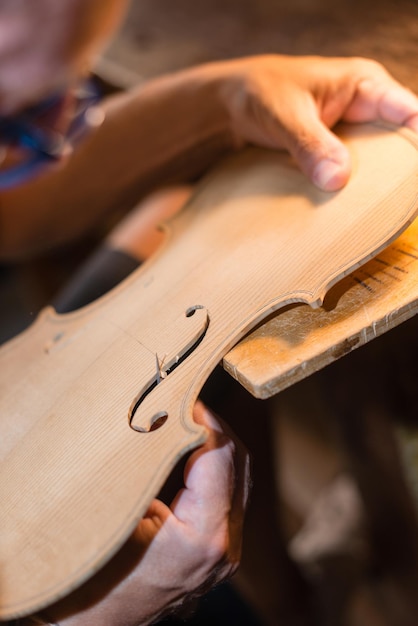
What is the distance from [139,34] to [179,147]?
2.68ft

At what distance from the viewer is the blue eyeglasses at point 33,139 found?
1529 millimetres

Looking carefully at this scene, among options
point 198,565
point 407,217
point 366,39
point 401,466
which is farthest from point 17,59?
point 401,466

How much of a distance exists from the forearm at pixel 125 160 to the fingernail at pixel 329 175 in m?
0.42

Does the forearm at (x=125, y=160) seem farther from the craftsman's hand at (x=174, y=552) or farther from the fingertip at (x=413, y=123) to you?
the craftsman's hand at (x=174, y=552)

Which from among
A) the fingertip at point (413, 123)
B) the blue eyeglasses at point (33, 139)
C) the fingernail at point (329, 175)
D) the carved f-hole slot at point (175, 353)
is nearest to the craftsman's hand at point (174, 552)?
the carved f-hole slot at point (175, 353)

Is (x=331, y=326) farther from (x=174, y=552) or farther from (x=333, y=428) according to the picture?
(x=333, y=428)

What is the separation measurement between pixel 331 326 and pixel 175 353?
0.20 meters

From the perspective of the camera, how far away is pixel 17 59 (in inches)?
51.9

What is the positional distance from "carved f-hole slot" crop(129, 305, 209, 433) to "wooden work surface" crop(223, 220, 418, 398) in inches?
2.2

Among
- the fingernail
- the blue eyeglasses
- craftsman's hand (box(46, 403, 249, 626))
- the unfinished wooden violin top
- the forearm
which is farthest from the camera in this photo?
the blue eyeglasses

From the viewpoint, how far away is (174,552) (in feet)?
2.49

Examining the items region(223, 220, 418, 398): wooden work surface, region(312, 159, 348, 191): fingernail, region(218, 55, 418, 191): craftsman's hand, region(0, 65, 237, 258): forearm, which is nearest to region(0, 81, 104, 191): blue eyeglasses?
region(0, 65, 237, 258): forearm

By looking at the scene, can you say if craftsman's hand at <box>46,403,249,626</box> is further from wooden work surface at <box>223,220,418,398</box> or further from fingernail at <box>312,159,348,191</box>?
fingernail at <box>312,159,348,191</box>

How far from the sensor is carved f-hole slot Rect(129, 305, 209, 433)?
29.0 inches
